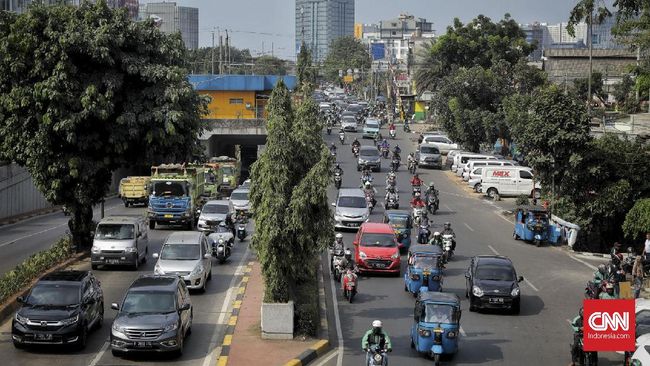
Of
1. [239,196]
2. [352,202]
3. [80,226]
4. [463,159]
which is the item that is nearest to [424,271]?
[80,226]

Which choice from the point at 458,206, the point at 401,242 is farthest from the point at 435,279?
the point at 458,206

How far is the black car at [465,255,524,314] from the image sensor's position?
29000mm

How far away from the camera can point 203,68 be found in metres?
194

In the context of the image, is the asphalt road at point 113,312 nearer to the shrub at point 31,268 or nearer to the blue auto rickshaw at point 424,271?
the shrub at point 31,268

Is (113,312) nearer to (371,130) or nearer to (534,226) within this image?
(534,226)

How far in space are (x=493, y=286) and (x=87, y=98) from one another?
14.8 meters

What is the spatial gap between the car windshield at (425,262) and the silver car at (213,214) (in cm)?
1360

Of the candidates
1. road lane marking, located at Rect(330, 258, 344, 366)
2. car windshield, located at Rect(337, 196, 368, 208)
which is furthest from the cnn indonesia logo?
car windshield, located at Rect(337, 196, 368, 208)

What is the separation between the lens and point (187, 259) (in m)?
30.7

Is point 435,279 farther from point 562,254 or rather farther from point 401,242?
point 562,254

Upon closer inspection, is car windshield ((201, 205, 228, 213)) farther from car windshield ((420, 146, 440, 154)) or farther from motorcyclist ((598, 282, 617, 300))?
car windshield ((420, 146, 440, 154))

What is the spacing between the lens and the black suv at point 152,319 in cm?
2211

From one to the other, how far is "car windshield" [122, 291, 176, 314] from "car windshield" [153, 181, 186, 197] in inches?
816

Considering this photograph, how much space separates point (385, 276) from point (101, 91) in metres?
12.0
